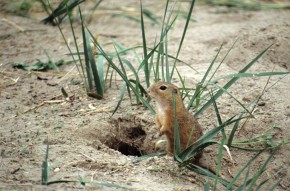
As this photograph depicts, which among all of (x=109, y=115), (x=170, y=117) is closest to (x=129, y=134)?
(x=109, y=115)

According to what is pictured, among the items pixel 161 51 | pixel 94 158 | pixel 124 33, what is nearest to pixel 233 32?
pixel 124 33

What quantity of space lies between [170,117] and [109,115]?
0.54 m

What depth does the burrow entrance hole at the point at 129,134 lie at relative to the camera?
14.3 ft

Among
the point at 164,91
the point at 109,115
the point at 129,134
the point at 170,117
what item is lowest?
the point at 129,134

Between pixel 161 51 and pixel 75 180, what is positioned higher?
pixel 161 51

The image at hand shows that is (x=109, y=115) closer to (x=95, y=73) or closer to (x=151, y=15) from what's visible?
(x=95, y=73)

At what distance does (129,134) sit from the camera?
4.42 m

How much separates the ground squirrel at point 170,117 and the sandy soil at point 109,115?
23 cm

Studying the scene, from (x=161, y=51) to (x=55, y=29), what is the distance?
2215 mm

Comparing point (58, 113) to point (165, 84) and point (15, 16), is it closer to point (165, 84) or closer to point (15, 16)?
point (165, 84)

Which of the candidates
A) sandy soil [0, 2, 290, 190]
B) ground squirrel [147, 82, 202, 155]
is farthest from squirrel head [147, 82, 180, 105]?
sandy soil [0, 2, 290, 190]

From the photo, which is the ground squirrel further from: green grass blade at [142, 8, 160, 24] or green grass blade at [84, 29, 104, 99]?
green grass blade at [142, 8, 160, 24]

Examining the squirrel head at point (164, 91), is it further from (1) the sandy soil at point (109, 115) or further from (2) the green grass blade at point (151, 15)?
(2) the green grass blade at point (151, 15)

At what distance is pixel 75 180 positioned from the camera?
11.0 feet
